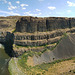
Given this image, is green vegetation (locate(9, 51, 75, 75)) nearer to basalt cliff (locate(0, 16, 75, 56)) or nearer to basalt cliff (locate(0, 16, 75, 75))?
basalt cliff (locate(0, 16, 75, 75))

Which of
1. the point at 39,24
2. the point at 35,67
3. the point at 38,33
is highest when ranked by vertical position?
the point at 39,24

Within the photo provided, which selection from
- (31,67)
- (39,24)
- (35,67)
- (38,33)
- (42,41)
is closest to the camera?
(31,67)

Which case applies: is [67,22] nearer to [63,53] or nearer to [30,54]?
[63,53]

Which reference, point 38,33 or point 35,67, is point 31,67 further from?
point 38,33

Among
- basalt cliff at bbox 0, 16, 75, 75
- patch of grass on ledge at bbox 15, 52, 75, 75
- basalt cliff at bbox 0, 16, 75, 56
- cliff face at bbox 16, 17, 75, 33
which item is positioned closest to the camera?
patch of grass on ledge at bbox 15, 52, 75, 75

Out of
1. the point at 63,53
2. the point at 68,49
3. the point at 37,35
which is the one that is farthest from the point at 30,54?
the point at 68,49

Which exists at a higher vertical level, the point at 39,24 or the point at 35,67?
the point at 39,24

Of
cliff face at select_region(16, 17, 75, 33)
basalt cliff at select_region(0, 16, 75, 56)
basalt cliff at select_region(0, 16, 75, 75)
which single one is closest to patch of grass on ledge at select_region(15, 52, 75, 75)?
basalt cliff at select_region(0, 16, 75, 75)

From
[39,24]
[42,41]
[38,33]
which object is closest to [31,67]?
[42,41]

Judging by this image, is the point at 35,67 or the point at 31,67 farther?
the point at 35,67
